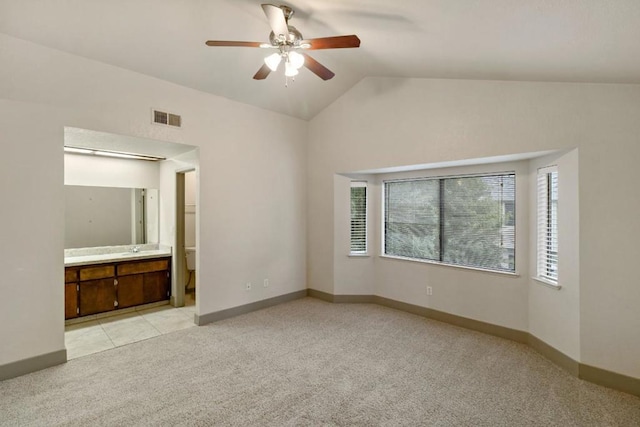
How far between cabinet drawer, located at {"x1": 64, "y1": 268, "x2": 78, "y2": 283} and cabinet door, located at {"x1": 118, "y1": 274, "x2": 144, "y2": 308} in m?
0.56

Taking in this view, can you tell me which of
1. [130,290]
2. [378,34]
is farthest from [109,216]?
[378,34]

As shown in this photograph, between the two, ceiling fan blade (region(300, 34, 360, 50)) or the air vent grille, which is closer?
ceiling fan blade (region(300, 34, 360, 50))

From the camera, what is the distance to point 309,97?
16.2 ft

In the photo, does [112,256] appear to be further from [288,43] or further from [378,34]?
[378,34]

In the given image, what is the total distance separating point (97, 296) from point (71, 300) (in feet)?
1.00

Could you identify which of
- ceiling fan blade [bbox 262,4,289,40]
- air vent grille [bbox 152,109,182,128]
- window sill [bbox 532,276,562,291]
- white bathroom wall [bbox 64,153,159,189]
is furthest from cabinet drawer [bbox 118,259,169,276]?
window sill [bbox 532,276,562,291]

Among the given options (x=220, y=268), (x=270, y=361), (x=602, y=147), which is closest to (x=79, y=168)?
(x=220, y=268)

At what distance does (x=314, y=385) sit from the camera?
2.84m

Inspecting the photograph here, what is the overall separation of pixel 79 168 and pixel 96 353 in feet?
9.75

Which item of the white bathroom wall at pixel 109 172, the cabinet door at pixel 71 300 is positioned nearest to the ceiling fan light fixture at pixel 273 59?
the white bathroom wall at pixel 109 172

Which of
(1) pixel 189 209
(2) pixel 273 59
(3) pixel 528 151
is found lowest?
(1) pixel 189 209

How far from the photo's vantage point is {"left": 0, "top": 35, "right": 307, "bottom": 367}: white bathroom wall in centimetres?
296

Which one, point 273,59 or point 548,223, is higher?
point 273,59

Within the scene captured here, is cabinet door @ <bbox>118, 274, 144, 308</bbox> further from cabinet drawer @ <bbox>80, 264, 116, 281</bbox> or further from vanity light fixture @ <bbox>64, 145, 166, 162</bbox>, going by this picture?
vanity light fixture @ <bbox>64, 145, 166, 162</bbox>
